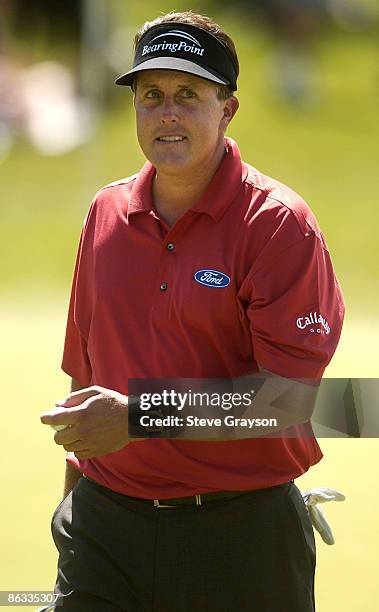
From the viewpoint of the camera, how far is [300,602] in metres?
3.25

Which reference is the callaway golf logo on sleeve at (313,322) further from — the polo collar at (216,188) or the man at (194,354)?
the polo collar at (216,188)

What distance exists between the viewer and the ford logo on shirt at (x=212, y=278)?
123 inches

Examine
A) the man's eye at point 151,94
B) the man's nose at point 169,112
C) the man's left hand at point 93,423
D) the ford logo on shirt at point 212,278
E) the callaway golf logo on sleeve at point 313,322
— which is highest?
the man's eye at point 151,94

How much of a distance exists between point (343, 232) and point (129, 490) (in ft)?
43.8

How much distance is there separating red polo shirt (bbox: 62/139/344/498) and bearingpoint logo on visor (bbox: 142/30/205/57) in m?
0.30

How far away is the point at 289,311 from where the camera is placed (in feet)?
10.1

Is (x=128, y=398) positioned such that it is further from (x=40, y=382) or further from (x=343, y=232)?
(x=343, y=232)

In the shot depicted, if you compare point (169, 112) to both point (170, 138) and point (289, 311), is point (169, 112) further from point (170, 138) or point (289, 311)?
point (289, 311)

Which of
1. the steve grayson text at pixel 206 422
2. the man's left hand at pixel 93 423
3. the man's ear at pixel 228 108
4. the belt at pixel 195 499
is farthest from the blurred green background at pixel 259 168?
the man's ear at pixel 228 108

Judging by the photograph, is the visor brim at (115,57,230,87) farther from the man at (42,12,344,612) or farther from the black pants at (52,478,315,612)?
the black pants at (52,478,315,612)

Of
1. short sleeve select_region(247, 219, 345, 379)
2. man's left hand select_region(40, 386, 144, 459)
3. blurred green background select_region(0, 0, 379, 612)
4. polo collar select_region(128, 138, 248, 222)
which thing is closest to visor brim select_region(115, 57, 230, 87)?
polo collar select_region(128, 138, 248, 222)

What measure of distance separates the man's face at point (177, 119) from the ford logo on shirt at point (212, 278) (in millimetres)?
314

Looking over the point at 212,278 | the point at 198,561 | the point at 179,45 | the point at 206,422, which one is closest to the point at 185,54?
the point at 179,45

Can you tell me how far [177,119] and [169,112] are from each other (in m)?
0.03
